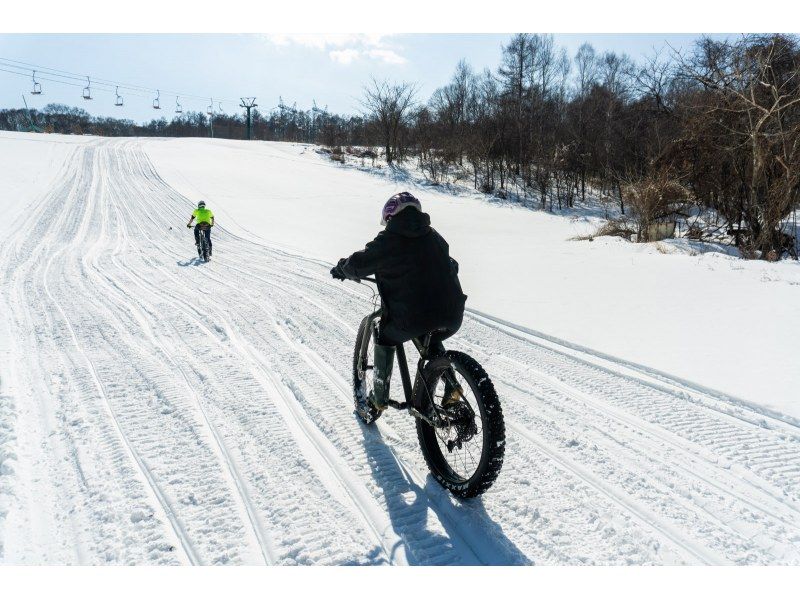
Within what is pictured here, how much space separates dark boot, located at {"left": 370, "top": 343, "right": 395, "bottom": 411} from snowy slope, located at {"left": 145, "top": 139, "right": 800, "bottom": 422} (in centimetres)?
311

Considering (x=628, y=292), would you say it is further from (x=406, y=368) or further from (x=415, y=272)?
(x=415, y=272)

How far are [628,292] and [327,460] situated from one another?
6702 mm

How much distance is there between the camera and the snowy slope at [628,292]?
5273 millimetres

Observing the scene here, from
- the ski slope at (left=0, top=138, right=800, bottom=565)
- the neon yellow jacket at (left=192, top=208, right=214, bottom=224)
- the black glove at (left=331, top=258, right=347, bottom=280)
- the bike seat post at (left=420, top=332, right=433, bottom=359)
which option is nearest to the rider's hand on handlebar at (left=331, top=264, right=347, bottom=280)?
the black glove at (left=331, top=258, right=347, bottom=280)

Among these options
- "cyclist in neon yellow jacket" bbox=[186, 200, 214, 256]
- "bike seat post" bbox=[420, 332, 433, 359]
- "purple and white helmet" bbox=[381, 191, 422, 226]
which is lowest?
"bike seat post" bbox=[420, 332, 433, 359]

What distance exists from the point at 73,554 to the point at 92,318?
503 cm

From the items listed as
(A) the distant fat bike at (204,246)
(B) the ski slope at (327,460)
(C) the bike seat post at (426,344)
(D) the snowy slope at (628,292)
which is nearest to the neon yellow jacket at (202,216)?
(A) the distant fat bike at (204,246)

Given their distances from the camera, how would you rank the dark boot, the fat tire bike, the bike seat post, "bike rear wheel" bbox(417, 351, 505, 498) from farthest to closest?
the fat tire bike < the dark boot < the bike seat post < "bike rear wheel" bbox(417, 351, 505, 498)

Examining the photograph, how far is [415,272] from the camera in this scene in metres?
3.24

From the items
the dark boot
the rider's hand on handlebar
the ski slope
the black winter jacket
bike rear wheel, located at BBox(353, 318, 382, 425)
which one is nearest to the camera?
the ski slope

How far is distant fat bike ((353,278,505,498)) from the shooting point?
9.30ft

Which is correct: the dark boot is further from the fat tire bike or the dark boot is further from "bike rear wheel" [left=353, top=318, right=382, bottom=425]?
the fat tire bike

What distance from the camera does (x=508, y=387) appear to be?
4.82 metres

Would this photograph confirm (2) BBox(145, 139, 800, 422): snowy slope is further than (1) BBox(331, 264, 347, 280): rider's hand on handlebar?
Yes
